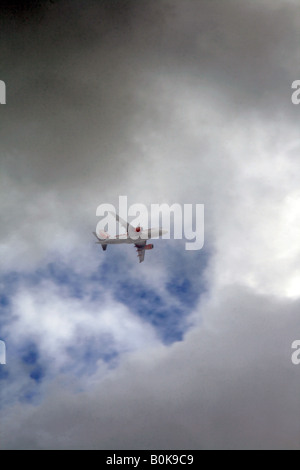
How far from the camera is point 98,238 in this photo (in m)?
174

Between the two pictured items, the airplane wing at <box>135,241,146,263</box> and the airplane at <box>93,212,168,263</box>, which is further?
the airplane wing at <box>135,241,146,263</box>

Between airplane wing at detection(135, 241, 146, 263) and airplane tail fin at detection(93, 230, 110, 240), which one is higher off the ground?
airplane tail fin at detection(93, 230, 110, 240)

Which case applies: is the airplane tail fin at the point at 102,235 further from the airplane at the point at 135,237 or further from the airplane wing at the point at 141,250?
the airplane wing at the point at 141,250

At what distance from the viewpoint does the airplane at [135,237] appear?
166 m

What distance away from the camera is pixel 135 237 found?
167 metres

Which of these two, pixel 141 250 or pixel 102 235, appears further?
pixel 141 250

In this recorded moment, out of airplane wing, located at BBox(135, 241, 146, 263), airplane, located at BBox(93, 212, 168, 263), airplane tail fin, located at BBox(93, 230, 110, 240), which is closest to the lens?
airplane, located at BBox(93, 212, 168, 263)

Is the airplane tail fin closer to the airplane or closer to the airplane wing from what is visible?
the airplane

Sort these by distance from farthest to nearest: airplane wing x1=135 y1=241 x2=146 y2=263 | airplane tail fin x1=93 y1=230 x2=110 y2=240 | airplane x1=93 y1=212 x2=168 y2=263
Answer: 1. airplane wing x1=135 y1=241 x2=146 y2=263
2. airplane tail fin x1=93 y1=230 x2=110 y2=240
3. airplane x1=93 y1=212 x2=168 y2=263

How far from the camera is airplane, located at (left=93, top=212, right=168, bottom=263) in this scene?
166 metres

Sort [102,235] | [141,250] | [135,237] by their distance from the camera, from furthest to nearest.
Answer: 1. [141,250]
2. [102,235]
3. [135,237]

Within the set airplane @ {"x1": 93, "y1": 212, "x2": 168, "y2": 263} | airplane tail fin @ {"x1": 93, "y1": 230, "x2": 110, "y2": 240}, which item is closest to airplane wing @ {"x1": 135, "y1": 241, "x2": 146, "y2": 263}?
airplane @ {"x1": 93, "y1": 212, "x2": 168, "y2": 263}
